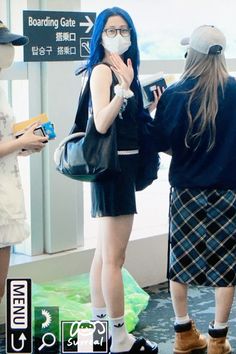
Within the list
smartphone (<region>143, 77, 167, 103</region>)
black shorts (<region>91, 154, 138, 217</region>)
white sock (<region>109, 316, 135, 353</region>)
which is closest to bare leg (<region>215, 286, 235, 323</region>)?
white sock (<region>109, 316, 135, 353</region>)

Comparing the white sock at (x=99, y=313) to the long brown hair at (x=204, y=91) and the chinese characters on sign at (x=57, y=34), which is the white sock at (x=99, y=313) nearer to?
the long brown hair at (x=204, y=91)

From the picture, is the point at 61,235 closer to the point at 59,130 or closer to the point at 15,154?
the point at 59,130

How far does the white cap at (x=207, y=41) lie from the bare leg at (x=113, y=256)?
27.9 inches

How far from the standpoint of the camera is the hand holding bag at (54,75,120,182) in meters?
2.56

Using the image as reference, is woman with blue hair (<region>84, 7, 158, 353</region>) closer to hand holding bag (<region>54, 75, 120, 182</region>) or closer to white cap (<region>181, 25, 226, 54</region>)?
hand holding bag (<region>54, 75, 120, 182</region>)

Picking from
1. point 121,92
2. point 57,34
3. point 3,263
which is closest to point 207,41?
point 121,92

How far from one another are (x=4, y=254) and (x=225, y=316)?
94 centimetres

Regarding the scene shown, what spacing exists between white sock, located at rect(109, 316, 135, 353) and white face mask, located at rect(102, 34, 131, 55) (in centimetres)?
106

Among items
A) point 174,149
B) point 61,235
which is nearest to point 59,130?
point 61,235

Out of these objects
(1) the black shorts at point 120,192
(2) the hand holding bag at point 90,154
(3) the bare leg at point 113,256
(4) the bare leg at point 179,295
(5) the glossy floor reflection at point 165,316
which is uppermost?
(2) the hand holding bag at point 90,154

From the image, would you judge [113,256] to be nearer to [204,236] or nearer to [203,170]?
[204,236]

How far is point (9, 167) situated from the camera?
255 centimetres

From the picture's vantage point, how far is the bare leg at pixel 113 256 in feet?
8.83

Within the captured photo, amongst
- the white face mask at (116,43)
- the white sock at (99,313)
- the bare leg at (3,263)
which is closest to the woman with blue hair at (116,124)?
the white face mask at (116,43)
